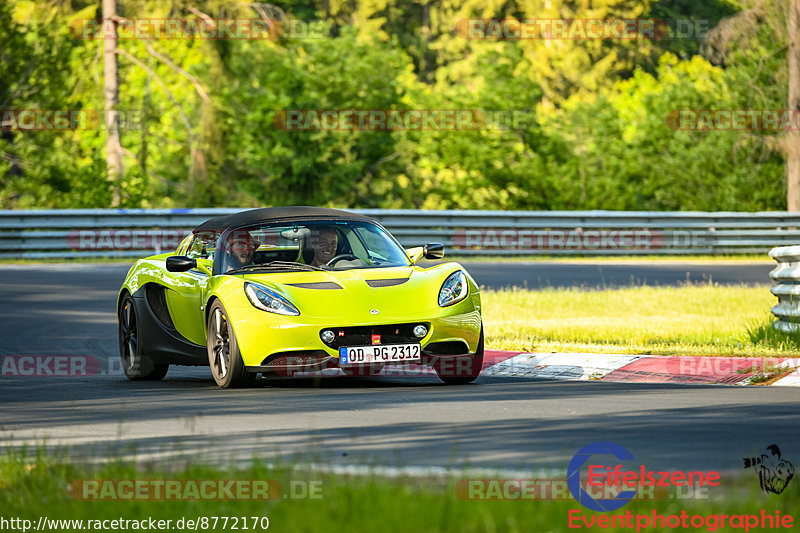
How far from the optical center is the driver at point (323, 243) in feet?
36.3

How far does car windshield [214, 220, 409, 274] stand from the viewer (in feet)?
35.3

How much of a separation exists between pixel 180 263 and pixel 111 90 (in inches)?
1015

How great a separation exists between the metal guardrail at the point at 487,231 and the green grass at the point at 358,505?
19886mm

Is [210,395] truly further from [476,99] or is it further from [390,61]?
[476,99]

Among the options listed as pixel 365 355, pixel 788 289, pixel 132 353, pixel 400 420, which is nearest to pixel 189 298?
pixel 132 353

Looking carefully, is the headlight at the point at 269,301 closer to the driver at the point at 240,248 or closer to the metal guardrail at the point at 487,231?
the driver at the point at 240,248

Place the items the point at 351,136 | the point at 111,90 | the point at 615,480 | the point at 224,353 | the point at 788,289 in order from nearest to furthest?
the point at 615,480
the point at 224,353
the point at 788,289
the point at 111,90
the point at 351,136

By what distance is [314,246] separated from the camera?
36.4 feet

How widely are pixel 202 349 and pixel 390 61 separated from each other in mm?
31865

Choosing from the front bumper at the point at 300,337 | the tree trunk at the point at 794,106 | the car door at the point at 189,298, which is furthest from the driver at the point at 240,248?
the tree trunk at the point at 794,106

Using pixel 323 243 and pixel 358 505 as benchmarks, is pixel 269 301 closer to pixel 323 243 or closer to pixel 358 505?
pixel 323 243

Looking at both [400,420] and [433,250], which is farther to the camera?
[433,250]

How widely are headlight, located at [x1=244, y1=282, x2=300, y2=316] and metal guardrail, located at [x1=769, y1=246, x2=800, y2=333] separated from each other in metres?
4.78

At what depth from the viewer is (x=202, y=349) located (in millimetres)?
10742
